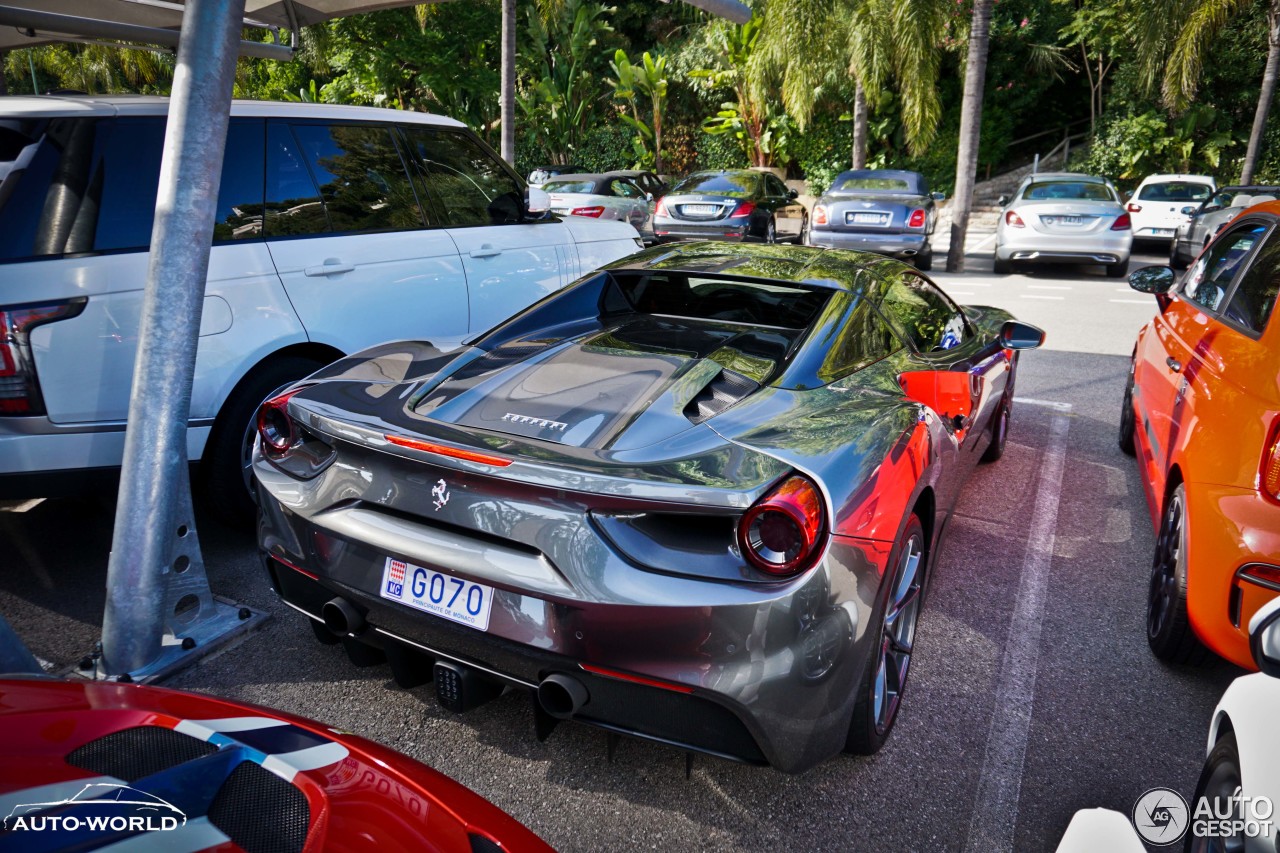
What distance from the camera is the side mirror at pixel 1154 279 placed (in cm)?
494

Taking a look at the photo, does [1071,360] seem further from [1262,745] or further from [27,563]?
[27,563]

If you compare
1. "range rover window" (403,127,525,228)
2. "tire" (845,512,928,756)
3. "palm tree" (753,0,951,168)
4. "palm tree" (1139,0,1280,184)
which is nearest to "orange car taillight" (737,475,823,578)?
"tire" (845,512,928,756)

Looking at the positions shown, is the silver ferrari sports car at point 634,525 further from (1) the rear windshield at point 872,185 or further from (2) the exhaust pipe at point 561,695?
(1) the rear windshield at point 872,185

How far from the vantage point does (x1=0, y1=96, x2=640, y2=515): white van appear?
3428 millimetres

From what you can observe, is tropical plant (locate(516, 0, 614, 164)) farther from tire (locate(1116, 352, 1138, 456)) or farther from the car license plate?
the car license plate

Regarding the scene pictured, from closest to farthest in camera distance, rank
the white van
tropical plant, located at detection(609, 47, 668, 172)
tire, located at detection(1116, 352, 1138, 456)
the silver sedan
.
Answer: the white van, tire, located at detection(1116, 352, 1138, 456), the silver sedan, tropical plant, located at detection(609, 47, 668, 172)

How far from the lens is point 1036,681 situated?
3.16 m

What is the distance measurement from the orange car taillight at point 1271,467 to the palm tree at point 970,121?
12.6m

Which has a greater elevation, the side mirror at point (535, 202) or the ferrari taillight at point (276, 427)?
the side mirror at point (535, 202)

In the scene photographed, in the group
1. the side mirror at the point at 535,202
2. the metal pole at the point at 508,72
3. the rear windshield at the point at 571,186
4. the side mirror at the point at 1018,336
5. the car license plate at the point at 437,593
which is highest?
the metal pole at the point at 508,72


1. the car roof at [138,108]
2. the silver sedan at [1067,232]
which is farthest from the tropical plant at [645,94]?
the car roof at [138,108]

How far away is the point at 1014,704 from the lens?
3027 millimetres

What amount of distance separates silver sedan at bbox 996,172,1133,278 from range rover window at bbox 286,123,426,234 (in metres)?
11.0

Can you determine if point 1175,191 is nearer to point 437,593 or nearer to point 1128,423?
point 1128,423
